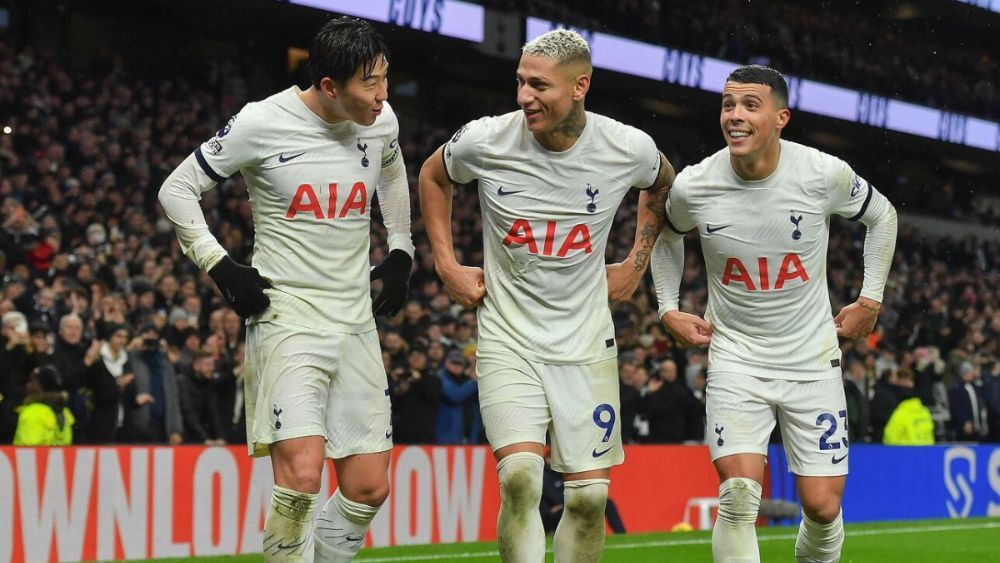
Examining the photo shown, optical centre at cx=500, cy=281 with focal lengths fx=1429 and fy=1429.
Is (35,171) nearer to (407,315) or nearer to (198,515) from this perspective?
(407,315)

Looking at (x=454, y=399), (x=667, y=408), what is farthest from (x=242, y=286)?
(x=667, y=408)

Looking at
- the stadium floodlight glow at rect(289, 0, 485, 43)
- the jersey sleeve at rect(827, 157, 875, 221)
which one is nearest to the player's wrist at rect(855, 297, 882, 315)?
the jersey sleeve at rect(827, 157, 875, 221)

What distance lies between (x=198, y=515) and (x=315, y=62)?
648cm

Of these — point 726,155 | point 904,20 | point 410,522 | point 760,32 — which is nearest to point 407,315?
point 410,522

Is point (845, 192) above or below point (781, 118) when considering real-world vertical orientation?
below

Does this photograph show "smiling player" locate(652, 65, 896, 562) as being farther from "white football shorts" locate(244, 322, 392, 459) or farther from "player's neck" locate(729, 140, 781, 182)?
"white football shorts" locate(244, 322, 392, 459)

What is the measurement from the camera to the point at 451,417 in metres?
14.1

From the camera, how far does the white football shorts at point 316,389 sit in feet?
18.3

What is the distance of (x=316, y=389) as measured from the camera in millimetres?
5668

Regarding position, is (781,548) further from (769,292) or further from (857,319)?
(769,292)

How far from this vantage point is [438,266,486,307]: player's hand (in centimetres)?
608

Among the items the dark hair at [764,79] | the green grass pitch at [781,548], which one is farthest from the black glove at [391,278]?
the green grass pitch at [781,548]

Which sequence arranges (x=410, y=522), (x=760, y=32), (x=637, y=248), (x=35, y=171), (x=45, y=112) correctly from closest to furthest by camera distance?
(x=637, y=248) → (x=410, y=522) → (x=35, y=171) → (x=45, y=112) → (x=760, y=32)

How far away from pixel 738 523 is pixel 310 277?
7.15ft
